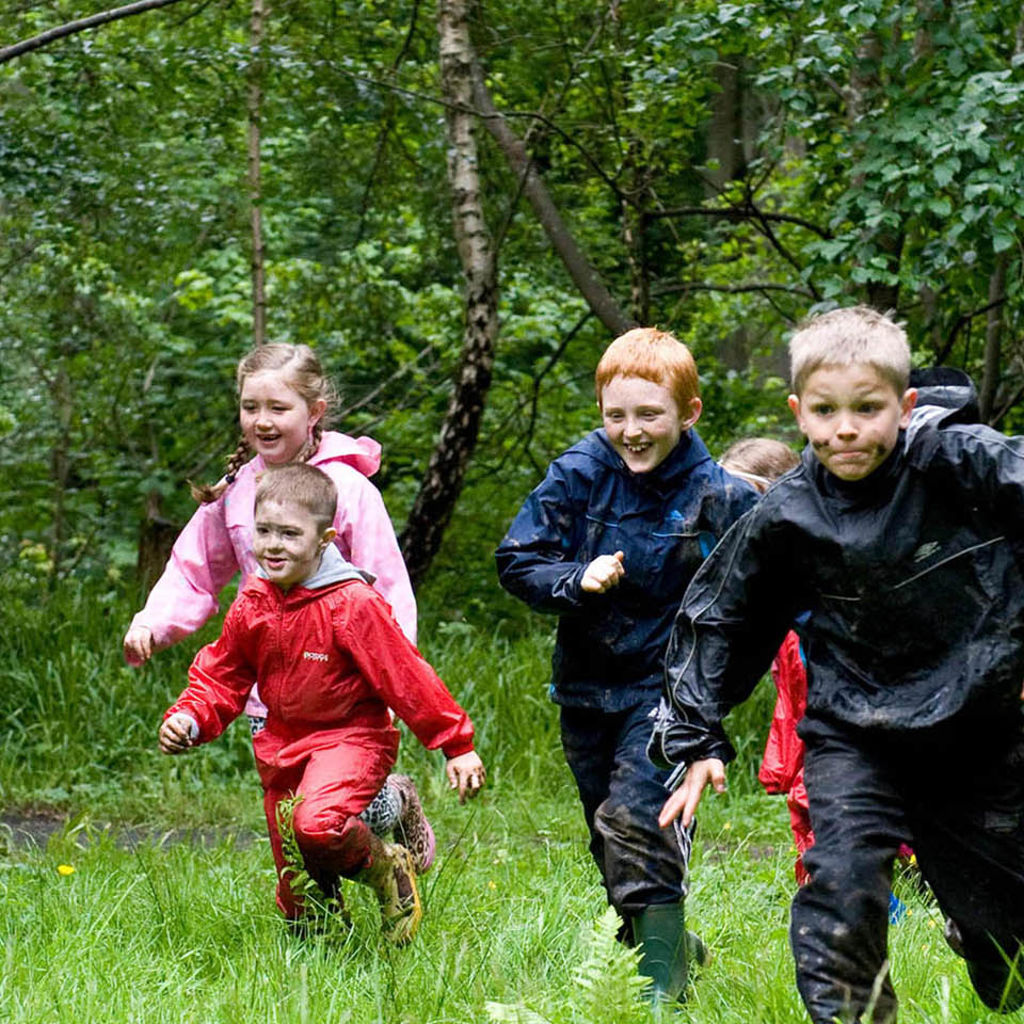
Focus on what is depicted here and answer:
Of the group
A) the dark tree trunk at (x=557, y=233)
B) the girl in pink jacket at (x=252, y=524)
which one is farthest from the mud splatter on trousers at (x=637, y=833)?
the dark tree trunk at (x=557, y=233)

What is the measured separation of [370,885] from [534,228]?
22.7ft

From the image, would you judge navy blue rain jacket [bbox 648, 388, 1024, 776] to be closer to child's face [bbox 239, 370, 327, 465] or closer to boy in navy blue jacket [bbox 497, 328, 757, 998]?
boy in navy blue jacket [bbox 497, 328, 757, 998]

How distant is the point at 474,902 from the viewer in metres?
4.77

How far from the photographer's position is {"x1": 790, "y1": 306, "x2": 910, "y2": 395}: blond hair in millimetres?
3082

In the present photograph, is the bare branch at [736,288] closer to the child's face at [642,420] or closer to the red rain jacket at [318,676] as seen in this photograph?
the child's face at [642,420]

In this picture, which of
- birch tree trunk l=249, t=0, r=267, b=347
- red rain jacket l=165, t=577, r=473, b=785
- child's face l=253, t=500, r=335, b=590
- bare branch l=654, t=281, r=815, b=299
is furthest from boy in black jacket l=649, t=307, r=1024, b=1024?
bare branch l=654, t=281, r=815, b=299

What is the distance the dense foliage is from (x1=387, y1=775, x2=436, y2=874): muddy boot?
3.59 meters

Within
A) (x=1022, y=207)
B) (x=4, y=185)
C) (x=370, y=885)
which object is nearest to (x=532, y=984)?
(x=370, y=885)

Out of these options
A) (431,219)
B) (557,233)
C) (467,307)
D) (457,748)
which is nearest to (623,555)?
(457,748)

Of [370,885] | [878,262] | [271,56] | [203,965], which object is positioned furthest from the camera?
[271,56]

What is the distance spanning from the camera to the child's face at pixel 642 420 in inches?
161

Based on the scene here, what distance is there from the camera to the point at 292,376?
4.72m

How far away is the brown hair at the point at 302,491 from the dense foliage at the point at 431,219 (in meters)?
3.48

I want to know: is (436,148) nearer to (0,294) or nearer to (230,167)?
(230,167)
